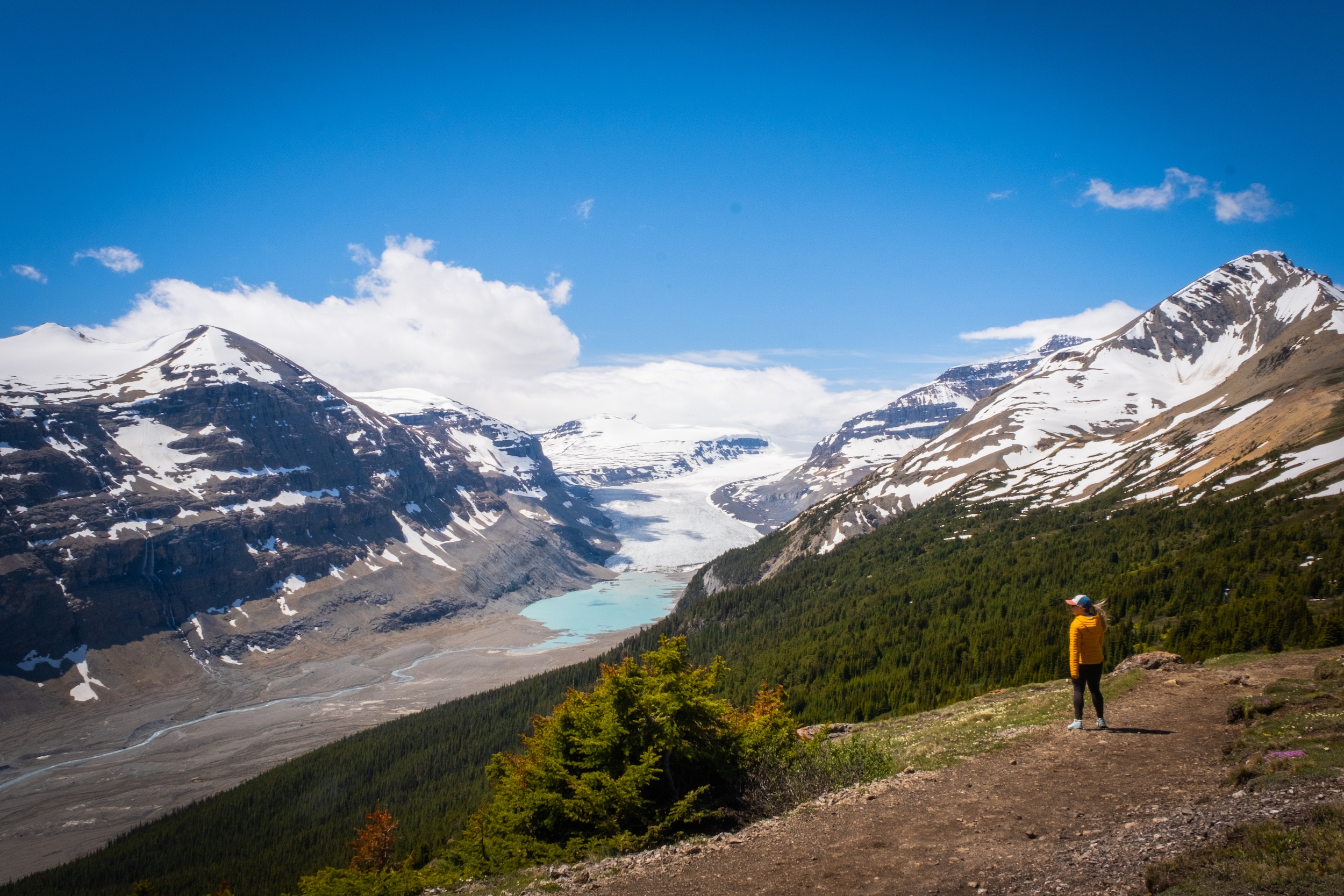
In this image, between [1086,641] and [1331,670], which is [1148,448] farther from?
[1086,641]

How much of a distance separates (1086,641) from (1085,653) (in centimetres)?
40

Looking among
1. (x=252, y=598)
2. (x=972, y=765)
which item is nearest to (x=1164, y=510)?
(x=972, y=765)

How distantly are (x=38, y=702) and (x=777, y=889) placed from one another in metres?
192

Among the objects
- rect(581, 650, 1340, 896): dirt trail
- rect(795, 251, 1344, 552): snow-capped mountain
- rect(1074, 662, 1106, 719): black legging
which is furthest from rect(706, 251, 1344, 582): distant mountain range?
rect(581, 650, 1340, 896): dirt trail

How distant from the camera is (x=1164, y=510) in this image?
246ft

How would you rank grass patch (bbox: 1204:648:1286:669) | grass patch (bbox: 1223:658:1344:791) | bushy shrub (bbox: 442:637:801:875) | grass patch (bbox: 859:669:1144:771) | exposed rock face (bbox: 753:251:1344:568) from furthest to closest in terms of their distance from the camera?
exposed rock face (bbox: 753:251:1344:568)
grass patch (bbox: 1204:648:1286:669)
grass patch (bbox: 859:669:1144:771)
bushy shrub (bbox: 442:637:801:875)
grass patch (bbox: 1223:658:1344:791)

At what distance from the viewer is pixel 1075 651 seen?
1703 cm

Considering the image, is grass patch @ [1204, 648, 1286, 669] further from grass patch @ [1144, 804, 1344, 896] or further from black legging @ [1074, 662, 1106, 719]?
grass patch @ [1144, 804, 1344, 896]

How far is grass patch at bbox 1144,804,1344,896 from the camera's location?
7.96 metres

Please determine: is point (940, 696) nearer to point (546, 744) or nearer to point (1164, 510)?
point (546, 744)

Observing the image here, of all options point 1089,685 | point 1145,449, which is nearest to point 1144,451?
point 1145,449

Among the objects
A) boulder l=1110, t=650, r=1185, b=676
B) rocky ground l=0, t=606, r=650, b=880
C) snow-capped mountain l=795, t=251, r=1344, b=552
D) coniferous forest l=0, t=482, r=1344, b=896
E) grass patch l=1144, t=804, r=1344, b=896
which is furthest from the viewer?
rocky ground l=0, t=606, r=650, b=880

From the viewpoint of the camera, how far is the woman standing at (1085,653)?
16734 millimetres

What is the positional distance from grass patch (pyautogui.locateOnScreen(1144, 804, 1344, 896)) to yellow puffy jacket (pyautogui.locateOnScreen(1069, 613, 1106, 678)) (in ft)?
23.4
